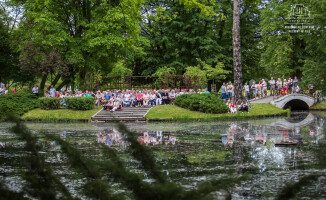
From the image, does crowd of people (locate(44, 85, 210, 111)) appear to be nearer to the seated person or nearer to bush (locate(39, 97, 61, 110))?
bush (locate(39, 97, 61, 110))

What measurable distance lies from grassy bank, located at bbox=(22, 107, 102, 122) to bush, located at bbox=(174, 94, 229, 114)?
8035 mm

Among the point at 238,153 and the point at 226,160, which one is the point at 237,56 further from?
the point at 226,160

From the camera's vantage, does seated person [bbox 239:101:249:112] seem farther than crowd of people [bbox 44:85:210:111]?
No

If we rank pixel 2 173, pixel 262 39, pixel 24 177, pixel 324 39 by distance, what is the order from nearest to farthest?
pixel 24 177
pixel 2 173
pixel 324 39
pixel 262 39

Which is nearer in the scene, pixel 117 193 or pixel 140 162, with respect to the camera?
pixel 140 162

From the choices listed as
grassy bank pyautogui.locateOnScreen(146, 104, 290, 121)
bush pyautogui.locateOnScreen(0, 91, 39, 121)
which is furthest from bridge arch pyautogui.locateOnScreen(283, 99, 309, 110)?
bush pyautogui.locateOnScreen(0, 91, 39, 121)

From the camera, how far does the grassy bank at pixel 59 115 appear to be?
1109 inches

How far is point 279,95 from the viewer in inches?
1576

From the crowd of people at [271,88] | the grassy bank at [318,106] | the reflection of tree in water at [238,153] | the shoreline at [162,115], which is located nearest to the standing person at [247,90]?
the crowd of people at [271,88]

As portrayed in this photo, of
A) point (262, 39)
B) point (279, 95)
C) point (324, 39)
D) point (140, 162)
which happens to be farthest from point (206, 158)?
point (262, 39)

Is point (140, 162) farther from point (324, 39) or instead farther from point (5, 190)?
point (324, 39)

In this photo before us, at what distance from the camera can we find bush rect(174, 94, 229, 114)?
29.1 m

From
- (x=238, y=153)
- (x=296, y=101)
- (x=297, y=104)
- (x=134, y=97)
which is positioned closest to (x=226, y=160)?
(x=238, y=153)

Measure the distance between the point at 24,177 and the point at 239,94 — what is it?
2871 centimetres
